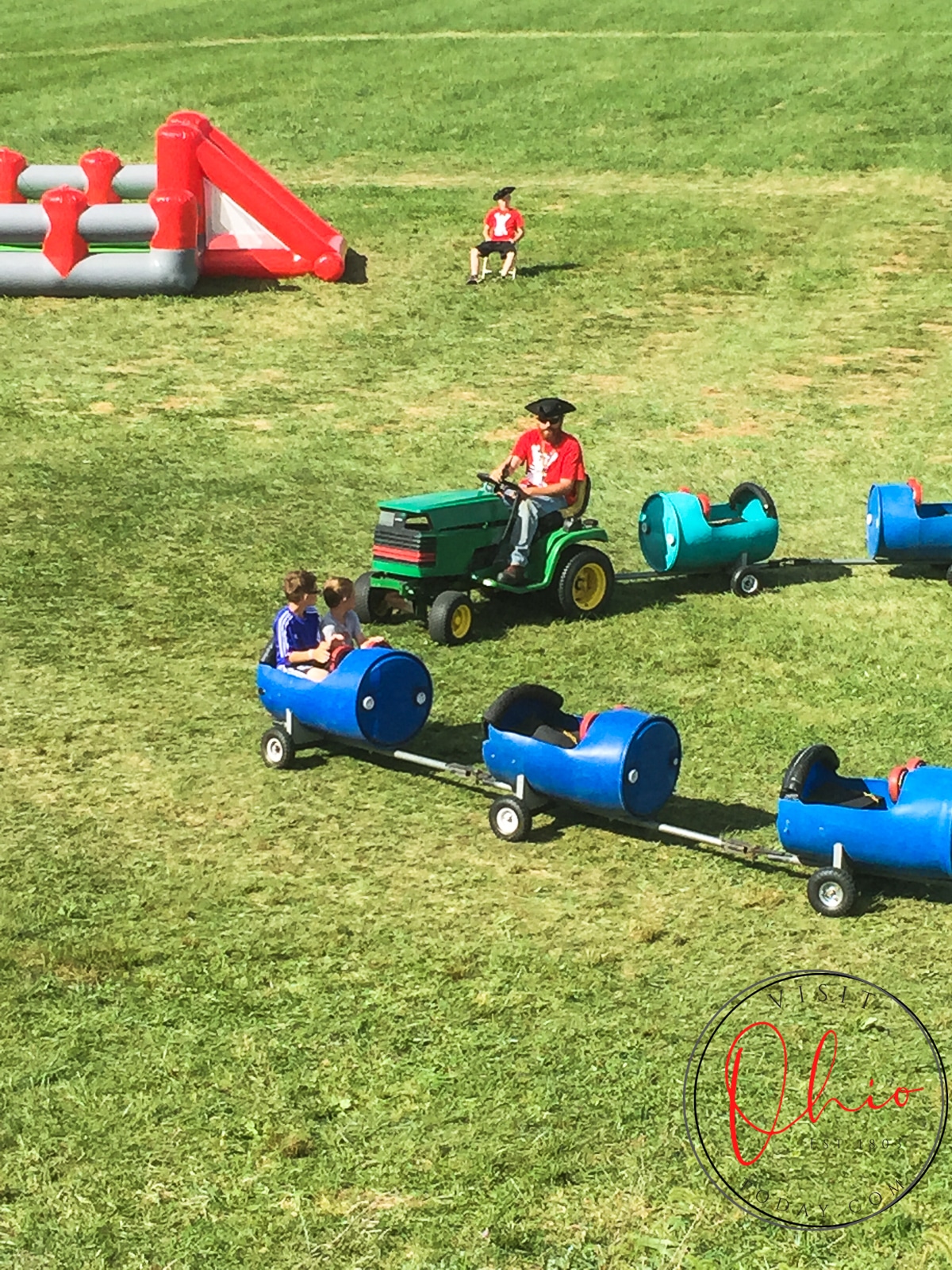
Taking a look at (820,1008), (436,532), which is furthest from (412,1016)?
(436,532)

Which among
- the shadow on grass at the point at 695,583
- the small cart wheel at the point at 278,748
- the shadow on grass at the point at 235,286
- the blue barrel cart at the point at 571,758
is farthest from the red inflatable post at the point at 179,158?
the blue barrel cart at the point at 571,758

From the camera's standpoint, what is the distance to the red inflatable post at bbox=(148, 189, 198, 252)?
22719mm

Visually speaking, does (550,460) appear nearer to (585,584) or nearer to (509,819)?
(585,584)

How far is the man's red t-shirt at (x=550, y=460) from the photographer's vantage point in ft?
45.0

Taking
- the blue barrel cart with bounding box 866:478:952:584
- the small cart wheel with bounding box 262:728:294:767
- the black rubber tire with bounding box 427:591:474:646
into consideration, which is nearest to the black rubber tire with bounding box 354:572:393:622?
the black rubber tire with bounding box 427:591:474:646

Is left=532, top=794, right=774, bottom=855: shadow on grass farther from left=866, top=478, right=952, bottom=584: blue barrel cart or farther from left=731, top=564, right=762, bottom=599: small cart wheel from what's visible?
left=866, top=478, right=952, bottom=584: blue barrel cart

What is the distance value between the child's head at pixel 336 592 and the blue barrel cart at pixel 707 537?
3.91m

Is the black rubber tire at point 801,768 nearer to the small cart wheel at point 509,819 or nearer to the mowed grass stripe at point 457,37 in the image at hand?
the small cart wheel at point 509,819

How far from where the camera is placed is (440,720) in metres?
11.7

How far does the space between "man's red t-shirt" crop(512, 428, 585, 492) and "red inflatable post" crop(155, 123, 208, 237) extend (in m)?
11.5

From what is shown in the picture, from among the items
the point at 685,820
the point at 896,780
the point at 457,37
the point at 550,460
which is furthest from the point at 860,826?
the point at 457,37

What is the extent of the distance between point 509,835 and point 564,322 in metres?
14.4

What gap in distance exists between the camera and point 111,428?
62.5 ft

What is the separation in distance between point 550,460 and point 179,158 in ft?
39.6
